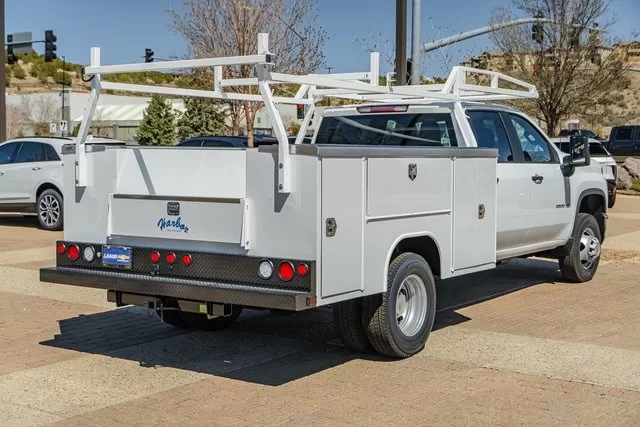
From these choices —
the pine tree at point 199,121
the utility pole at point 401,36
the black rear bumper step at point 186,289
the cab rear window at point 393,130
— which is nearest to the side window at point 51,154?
the utility pole at point 401,36

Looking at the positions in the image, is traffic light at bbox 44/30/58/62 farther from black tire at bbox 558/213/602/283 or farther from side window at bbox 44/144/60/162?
black tire at bbox 558/213/602/283

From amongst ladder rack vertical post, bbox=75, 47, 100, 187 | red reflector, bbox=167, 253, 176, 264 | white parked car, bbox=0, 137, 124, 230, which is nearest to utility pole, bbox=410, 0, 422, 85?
white parked car, bbox=0, 137, 124, 230

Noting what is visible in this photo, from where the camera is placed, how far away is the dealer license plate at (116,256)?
275 inches

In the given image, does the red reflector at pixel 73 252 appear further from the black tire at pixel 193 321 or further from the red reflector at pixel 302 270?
the red reflector at pixel 302 270

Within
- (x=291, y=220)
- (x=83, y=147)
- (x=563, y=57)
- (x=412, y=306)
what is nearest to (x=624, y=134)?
(x=563, y=57)

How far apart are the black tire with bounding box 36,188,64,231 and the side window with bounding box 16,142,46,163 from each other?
Answer: 731mm

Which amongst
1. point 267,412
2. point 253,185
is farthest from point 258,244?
point 267,412

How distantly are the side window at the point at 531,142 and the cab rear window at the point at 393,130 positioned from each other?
49.3 inches

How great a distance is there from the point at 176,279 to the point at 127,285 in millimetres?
434

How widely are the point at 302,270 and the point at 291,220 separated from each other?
36 centimetres

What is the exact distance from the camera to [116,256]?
704cm

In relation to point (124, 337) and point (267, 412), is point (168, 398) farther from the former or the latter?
point (124, 337)

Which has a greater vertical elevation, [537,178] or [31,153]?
[31,153]

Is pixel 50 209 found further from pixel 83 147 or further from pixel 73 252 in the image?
pixel 83 147
